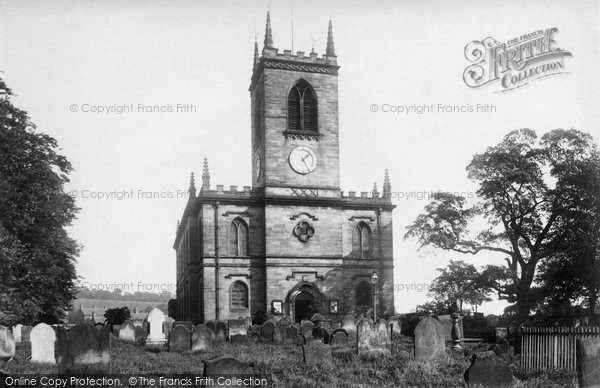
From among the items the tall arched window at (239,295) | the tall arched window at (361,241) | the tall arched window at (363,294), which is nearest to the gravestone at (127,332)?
the tall arched window at (239,295)

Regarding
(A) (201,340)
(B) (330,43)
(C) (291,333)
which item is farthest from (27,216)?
(B) (330,43)

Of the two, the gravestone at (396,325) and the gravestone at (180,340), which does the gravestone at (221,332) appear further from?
the gravestone at (396,325)

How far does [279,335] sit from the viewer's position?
83.4ft

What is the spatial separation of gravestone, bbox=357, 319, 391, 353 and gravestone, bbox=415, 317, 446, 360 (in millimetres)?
1858

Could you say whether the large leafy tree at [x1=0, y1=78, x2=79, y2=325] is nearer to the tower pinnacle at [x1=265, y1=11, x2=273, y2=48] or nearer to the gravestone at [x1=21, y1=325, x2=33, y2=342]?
the gravestone at [x1=21, y1=325, x2=33, y2=342]

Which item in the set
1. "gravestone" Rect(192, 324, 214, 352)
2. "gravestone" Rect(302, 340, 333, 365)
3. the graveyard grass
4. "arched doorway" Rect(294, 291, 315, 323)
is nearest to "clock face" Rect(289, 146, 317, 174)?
"arched doorway" Rect(294, 291, 315, 323)

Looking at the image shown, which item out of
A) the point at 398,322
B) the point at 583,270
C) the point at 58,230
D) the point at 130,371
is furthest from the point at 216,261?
the point at 130,371

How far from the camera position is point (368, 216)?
136 feet

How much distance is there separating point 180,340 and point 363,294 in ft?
64.0

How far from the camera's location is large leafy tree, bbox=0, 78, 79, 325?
2670 centimetres

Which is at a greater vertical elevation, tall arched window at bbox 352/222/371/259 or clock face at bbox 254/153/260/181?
clock face at bbox 254/153/260/181

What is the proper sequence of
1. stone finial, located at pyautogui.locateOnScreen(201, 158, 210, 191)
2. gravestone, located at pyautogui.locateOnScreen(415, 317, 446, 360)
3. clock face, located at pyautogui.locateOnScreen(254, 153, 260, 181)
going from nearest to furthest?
gravestone, located at pyautogui.locateOnScreen(415, 317, 446, 360) → stone finial, located at pyautogui.locateOnScreen(201, 158, 210, 191) → clock face, located at pyautogui.locateOnScreen(254, 153, 260, 181)

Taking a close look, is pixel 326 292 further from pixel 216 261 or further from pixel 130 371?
pixel 130 371

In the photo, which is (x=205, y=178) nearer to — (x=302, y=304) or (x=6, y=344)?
(x=302, y=304)
